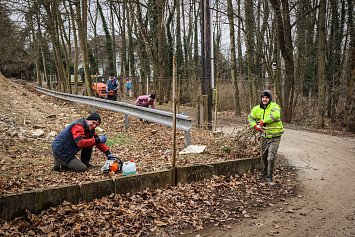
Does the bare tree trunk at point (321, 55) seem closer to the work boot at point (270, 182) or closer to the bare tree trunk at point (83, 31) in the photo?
the work boot at point (270, 182)

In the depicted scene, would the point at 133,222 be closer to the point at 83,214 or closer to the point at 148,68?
the point at 83,214

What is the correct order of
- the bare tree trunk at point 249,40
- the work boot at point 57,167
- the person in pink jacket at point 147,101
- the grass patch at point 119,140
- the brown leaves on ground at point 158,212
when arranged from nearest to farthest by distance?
the brown leaves on ground at point 158,212 < the work boot at point 57,167 < the grass patch at point 119,140 < the person in pink jacket at point 147,101 < the bare tree trunk at point 249,40

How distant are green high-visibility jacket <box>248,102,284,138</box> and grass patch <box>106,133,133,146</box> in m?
4.11

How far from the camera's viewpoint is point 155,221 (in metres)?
4.97

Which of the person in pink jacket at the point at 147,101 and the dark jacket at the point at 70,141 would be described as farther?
the person in pink jacket at the point at 147,101

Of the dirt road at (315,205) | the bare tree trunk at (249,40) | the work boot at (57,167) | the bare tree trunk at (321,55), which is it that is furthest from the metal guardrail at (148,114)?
the bare tree trunk at (321,55)

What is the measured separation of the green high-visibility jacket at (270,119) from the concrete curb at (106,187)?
37.3 inches

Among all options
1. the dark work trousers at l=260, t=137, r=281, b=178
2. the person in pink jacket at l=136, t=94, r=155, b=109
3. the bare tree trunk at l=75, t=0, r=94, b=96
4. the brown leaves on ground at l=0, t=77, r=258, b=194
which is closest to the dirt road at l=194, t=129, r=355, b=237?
the dark work trousers at l=260, t=137, r=281, b=178

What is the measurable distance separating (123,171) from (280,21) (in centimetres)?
1299

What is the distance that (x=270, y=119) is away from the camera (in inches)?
270

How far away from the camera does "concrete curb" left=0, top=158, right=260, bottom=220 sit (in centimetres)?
477

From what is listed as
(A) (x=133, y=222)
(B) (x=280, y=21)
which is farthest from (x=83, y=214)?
(B) (x=280, y=21)

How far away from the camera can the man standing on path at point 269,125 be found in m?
6.90

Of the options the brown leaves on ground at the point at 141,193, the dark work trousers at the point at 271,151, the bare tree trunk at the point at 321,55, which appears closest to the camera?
the brown leaves on ground at the point at 141,193
